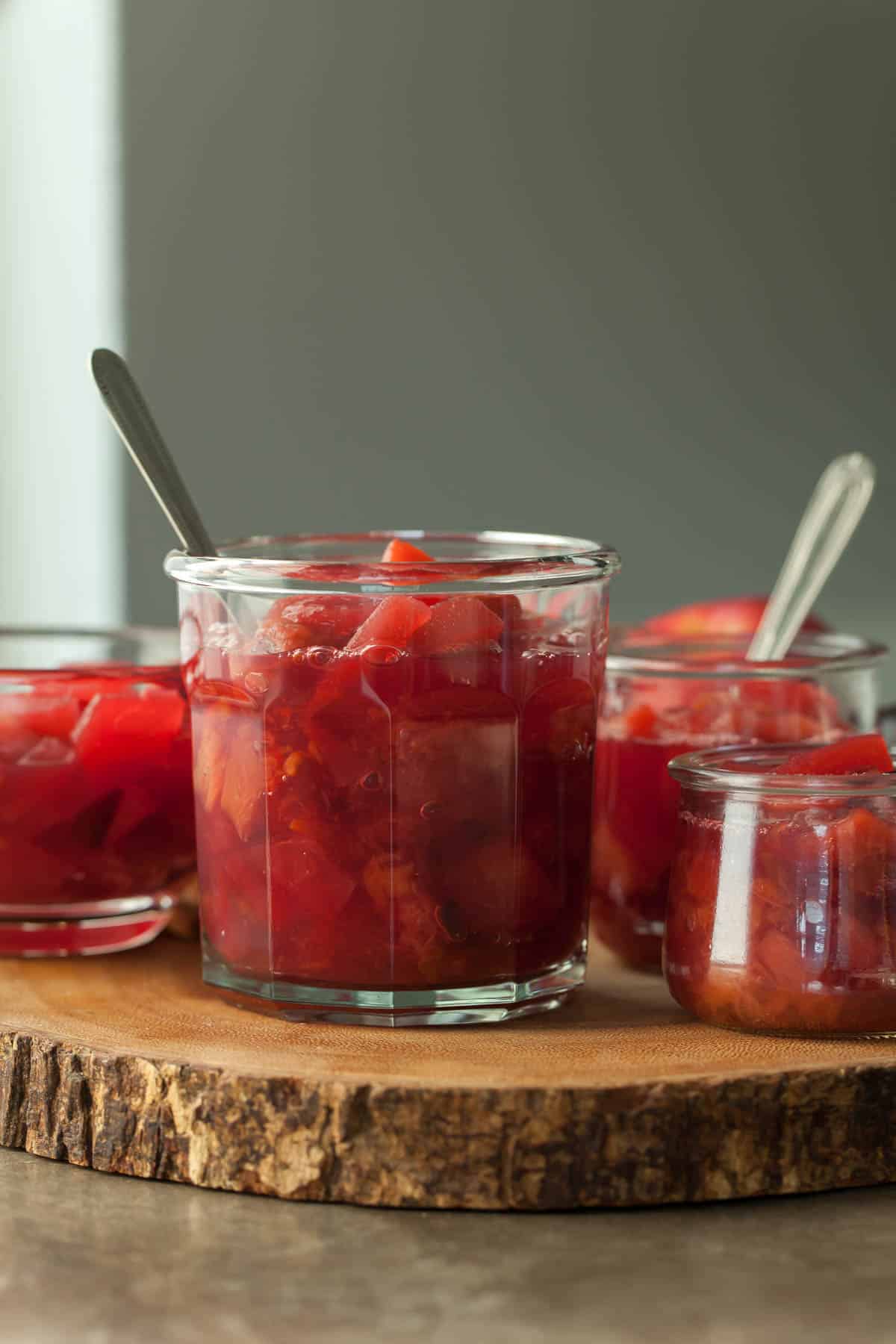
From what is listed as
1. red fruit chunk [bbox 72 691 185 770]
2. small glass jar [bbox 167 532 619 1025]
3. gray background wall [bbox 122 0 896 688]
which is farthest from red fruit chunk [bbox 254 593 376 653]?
gray background wall [bbox 122 0 896 688]

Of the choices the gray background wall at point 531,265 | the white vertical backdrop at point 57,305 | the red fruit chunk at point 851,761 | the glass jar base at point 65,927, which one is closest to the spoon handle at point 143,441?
the glass jar base at point 65,927

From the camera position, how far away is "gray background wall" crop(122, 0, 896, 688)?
2.32m

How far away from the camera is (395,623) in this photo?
88 cm

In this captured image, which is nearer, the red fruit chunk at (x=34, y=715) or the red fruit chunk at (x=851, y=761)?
the red fruit chunk at (x=851, y=761)

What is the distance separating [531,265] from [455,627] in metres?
1.59

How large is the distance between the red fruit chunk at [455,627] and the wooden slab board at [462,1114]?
0.23 m

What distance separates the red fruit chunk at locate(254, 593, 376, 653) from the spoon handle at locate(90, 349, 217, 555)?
0.13m

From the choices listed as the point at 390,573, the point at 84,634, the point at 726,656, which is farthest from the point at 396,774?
the point at 84,634

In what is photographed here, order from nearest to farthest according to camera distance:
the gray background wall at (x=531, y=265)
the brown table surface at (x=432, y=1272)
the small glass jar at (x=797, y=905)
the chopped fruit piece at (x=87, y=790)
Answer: the brown table surface at (x=432, y=1272), the small glass jar at (x=797, y=905), the chopped fruit piece at (x=87, y=790), the gray background wall at (x=531, y=265)

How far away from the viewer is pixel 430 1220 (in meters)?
0.80

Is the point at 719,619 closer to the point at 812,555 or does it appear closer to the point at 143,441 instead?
the point at 812,555

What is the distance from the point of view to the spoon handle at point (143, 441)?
1.00m

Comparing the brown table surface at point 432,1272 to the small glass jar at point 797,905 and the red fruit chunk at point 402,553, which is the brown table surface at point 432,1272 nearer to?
the small glass jar at point 797,905

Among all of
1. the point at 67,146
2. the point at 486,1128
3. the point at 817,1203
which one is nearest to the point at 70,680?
the point at 486,1128
